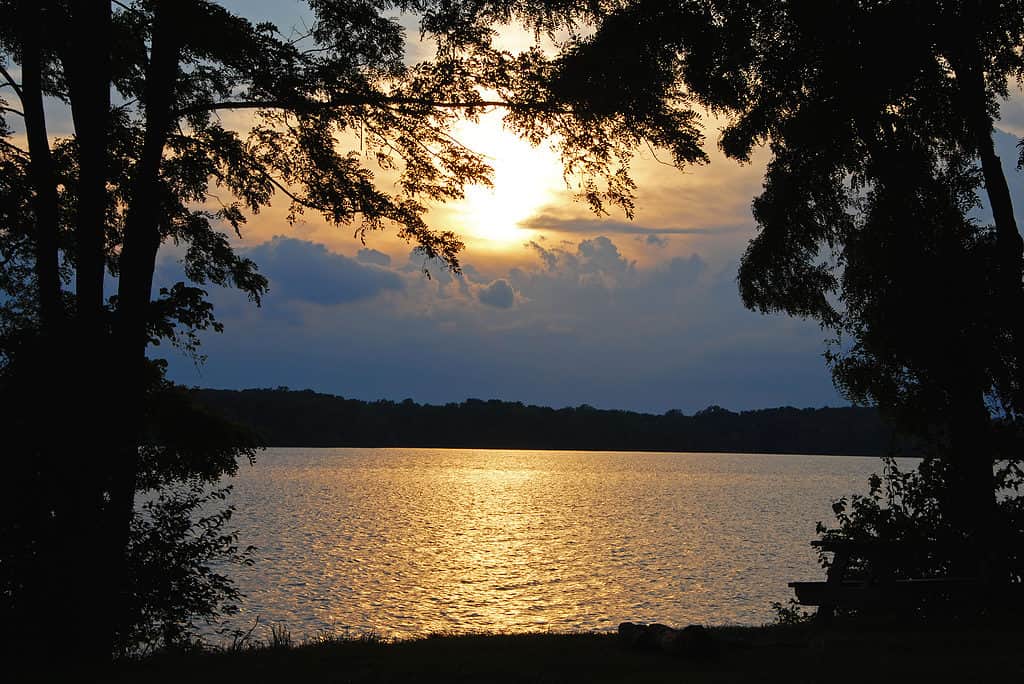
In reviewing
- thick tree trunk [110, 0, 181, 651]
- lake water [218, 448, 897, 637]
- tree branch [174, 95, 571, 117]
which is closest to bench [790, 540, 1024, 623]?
tree branch [174, 95, 571, 117]

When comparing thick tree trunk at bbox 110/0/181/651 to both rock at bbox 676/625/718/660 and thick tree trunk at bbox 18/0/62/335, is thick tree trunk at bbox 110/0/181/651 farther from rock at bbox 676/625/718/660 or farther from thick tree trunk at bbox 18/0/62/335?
rock at bbox 676/625/718/660

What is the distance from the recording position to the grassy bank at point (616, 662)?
32.7 ft

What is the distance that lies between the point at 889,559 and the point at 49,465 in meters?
12.1

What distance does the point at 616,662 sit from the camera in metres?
10.9

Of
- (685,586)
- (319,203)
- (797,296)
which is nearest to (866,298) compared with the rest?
(797,296)

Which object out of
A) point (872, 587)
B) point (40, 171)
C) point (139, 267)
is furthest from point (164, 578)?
point (872, 587)

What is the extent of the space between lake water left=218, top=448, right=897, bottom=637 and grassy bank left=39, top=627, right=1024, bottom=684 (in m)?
13.9

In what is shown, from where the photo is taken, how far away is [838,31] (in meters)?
15.9

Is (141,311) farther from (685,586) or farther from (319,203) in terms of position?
(685,586)

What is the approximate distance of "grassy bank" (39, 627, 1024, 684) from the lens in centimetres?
996

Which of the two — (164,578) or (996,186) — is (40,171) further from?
(996,186)

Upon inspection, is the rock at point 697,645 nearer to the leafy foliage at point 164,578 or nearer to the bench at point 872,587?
the bench at point 872,587

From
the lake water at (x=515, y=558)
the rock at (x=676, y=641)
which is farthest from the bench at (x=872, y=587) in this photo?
the lake water at (x=515, y=558)

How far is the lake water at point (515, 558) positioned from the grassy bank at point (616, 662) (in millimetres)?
13864
